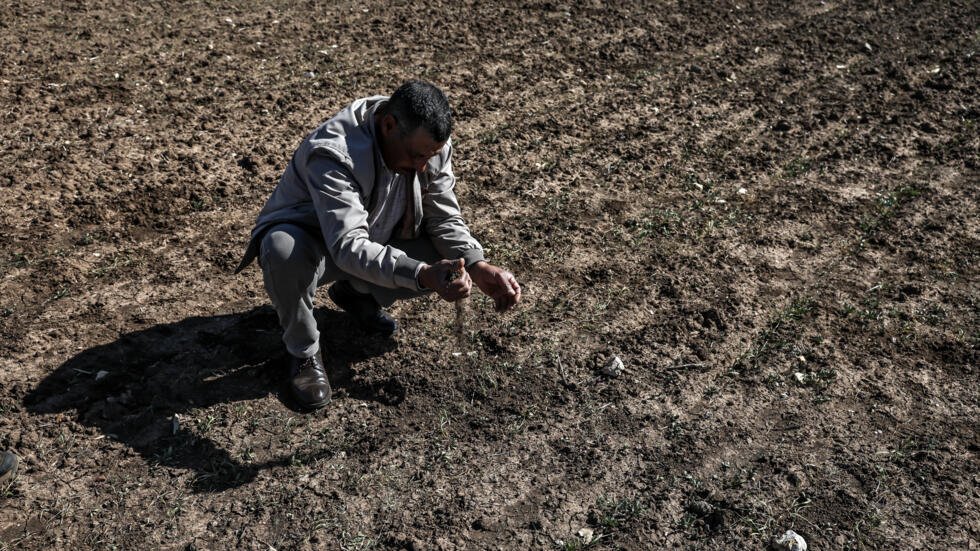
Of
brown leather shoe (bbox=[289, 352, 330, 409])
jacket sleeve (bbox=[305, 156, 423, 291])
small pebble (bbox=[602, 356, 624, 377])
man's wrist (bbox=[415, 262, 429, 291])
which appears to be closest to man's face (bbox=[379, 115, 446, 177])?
jacket sleeve (bbox=[305, 156, 423, 291])

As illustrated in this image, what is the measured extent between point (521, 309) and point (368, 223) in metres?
1.09

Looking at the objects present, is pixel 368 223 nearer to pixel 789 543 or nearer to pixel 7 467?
pixel 7 467

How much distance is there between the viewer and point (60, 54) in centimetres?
628

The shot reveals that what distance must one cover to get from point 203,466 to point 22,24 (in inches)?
212

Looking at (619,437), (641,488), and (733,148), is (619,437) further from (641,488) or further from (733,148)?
(733,148)

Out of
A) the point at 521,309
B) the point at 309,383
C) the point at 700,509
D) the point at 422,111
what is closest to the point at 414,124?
the point at 422,111

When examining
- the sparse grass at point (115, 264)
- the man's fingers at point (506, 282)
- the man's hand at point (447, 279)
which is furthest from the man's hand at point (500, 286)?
the sparse grass at point (115, 264)

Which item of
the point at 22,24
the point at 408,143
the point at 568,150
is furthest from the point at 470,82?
the point at 22,24

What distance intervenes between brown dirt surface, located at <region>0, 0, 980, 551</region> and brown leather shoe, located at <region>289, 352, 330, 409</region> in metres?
0.07

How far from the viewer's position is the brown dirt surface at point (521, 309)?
123 inches

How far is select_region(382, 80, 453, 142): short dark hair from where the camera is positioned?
3080 millimetres

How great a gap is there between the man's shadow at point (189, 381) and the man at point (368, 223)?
0.25 metres

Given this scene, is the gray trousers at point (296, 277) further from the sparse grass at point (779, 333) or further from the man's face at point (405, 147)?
the sparse grass at point (779, 333)

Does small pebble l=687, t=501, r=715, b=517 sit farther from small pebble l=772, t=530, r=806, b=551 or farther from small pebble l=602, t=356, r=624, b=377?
small pebble l=602, t=356, r=624, b=377
